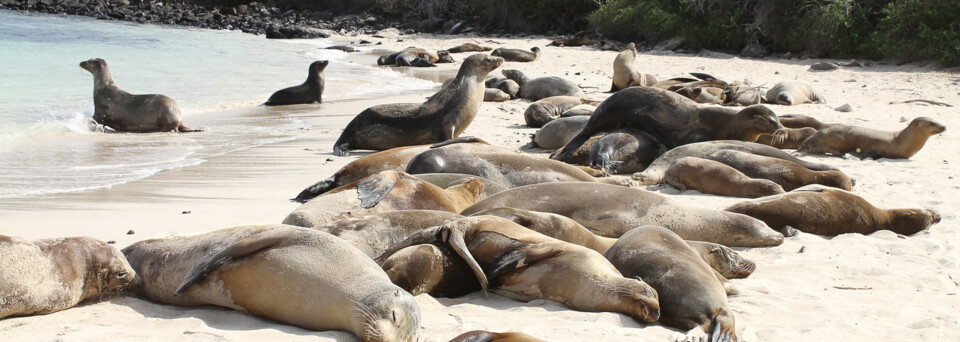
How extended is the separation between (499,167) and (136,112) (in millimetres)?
6058

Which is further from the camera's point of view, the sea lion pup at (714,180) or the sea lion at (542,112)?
the sea lion at (542,112)

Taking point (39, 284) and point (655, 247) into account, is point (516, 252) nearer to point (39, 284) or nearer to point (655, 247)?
point (655, 247)

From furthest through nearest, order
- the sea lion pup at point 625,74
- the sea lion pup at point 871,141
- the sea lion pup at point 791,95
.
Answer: the sea lion pup at point 625,74, the sea lion pup at point 791,95, the sea lion pup at point 871,141

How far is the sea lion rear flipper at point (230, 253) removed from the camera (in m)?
3.20

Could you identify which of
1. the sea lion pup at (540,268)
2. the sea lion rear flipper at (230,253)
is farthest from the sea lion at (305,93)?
the sea lion rear flipper at (230,253)

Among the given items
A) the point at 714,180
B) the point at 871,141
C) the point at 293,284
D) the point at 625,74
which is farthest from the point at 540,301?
the point at 625,74

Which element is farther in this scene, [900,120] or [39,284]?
[900,120]

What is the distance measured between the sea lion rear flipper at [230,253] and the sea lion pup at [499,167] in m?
2.47

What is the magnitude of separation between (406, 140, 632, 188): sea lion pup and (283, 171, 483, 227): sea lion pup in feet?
2.87

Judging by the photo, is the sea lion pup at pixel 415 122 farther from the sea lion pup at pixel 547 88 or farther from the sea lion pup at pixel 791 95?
the sea lion pup at pixel 791 95

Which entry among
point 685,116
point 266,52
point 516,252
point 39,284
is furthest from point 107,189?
point 266,52

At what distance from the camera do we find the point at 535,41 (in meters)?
30.2

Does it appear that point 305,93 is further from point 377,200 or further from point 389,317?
point 389,317

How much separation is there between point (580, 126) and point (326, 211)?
4.36 metres
